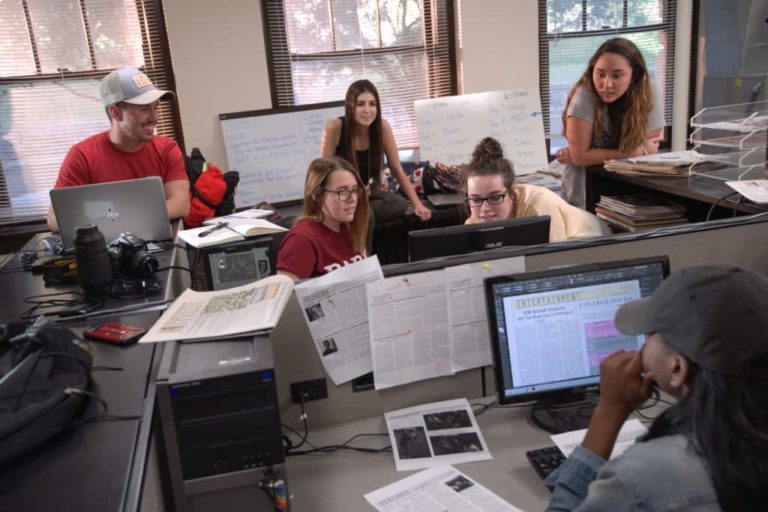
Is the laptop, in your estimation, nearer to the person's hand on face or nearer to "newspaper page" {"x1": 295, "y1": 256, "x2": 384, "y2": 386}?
"newspaper page" {"x1": 295, "y1": 256, "x2": 384, "y2": 386}

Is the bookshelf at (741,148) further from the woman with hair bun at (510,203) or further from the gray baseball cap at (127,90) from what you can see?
the gray baseball cap at (127,90)

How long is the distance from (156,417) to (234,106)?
351 cm

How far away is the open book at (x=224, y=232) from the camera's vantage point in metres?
2.97

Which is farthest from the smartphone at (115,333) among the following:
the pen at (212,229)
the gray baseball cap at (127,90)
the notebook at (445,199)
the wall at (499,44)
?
the wall at (499,44)

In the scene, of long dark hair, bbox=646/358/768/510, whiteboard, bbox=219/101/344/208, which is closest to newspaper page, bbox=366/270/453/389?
long dark hair, bbox=646/358/768/510

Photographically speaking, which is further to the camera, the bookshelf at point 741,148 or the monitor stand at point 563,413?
the bookshelf at point 741,148

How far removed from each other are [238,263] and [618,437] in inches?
84.5

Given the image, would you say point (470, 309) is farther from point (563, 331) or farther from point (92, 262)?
point (92, 262)

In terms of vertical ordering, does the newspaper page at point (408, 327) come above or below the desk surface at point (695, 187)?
below

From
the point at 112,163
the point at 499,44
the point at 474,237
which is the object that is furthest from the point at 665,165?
the point at 499,44

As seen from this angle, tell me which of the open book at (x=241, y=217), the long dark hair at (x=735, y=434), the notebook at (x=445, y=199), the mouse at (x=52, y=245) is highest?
the long dark hair at (x=735, y=434)

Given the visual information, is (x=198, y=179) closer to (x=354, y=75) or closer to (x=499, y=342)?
(x=354, y=75)

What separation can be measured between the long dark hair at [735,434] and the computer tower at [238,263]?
8.15 ft

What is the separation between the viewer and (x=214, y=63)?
4.34m
